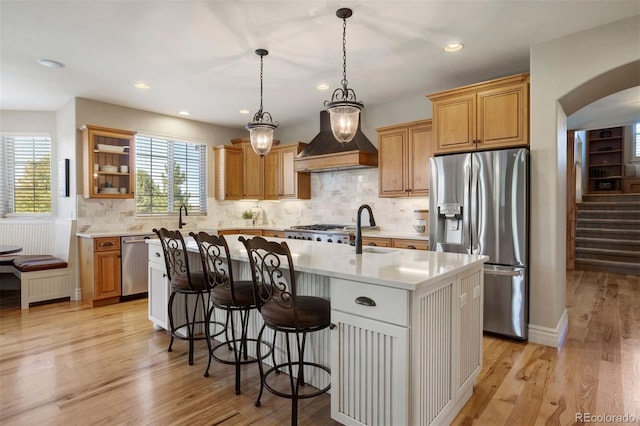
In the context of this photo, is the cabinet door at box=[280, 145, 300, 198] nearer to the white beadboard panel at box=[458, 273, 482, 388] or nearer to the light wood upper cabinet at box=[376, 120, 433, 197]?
the light wood upper cabinet at box=[376, 120, 433, 197]

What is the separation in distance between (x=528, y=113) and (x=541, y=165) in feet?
1.65

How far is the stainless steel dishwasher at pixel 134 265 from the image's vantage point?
4.74m

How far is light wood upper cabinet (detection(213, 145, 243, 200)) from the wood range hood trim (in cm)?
143

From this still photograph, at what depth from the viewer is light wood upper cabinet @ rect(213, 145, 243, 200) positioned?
6211 millimetres

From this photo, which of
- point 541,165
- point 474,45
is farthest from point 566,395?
point 474,45

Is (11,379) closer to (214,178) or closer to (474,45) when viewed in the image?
(214,178)

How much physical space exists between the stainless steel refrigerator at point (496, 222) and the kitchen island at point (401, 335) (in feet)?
3.76

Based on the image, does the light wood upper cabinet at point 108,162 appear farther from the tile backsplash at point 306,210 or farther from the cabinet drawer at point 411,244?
the cabinet drawer at point 411,244

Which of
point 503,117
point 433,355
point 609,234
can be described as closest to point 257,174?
point 503,117

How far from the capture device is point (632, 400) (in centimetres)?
229

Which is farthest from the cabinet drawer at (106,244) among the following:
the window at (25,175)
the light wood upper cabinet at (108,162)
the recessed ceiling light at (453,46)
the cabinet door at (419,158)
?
the recessed ceiling light at (453,46)

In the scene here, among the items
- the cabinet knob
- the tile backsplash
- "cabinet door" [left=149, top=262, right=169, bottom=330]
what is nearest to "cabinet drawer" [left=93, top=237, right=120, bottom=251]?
the tile backsplash

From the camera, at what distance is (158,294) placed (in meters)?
3.49

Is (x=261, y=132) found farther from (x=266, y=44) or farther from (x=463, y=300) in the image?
(x=463, y=300)
